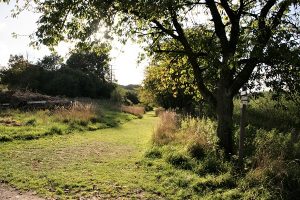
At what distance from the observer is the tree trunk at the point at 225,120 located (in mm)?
10469

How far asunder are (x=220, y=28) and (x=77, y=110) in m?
13.5

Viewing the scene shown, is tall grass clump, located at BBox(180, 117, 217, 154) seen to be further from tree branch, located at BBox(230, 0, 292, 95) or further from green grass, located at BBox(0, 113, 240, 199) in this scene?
tree branch, located at BBox(230, 0, 292, 95)

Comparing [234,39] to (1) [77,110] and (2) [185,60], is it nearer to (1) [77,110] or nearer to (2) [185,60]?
(2) [185,60]

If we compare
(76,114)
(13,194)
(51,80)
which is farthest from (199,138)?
(51,80)

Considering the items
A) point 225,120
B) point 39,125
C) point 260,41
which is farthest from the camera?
point 39,125

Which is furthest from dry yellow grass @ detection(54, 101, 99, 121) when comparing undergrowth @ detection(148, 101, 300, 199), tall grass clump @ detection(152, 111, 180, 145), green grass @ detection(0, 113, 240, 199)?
undergrowth @ detection(148, 101, 300, 199)

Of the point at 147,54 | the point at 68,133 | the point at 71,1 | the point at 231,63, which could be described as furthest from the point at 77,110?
the point at 231,63

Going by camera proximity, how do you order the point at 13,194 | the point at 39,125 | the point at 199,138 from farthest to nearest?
the point at 39,125 → the point at 199,138 → the point at 13,194

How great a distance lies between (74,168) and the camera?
9625mm

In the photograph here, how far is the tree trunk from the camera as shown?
10.5m

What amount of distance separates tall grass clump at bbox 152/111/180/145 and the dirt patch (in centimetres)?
618

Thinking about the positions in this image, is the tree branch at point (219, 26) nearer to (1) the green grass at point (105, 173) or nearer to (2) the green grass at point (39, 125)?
(1) the green grass at point (105, 173)

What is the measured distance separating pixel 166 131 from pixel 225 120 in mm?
A: 3733

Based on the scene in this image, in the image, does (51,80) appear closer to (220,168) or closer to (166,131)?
(166,131)
